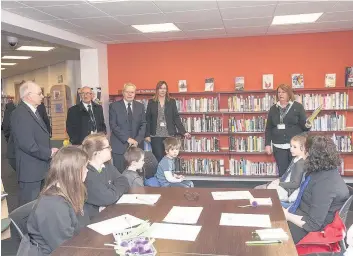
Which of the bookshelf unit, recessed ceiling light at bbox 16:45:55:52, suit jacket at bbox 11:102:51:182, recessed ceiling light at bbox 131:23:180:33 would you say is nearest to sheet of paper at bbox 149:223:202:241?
suit jacket at bbox 11:102:51:182

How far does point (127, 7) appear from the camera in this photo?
14.1ft

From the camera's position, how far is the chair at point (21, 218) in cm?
214

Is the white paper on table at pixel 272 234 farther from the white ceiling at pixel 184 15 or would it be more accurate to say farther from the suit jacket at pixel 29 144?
the white ceiling at pixel 184 15

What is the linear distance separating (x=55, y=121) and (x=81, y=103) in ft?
20.9

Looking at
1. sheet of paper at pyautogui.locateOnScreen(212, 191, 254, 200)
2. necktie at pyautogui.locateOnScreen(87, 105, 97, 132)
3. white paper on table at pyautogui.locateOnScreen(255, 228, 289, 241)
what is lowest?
sheet of paper at pyautogui.locateOnScreen(212, 191, 254, 200)

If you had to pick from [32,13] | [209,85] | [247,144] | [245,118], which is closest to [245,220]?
[32,13]

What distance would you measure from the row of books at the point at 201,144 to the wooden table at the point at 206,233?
372 centimetres

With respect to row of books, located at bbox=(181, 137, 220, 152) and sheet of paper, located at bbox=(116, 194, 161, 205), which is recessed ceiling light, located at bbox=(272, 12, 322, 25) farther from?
sheet of paper, located at bbox=(116, 194, 161, 205)

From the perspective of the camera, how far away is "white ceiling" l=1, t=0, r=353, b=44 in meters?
4.22

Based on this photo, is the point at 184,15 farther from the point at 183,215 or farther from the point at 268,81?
the point at 183,215

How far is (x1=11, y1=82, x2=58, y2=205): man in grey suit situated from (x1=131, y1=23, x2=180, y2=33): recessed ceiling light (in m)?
2.29

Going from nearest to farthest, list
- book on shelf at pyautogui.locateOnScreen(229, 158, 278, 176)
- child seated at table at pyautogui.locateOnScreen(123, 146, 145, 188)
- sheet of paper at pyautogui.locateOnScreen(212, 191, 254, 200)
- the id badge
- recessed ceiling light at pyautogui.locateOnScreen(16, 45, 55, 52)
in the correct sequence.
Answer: sheet of paper at pyautogui.locateOnScreen(212, 191, 254, 200), child seated at table at pyautogui.locateOnScreen(123, 146, 145, 188), the id badge, book on shelf at pyautogui.locateOnScreen(229, 158, 278, 176), recessed ceiling light at pyautogui.locateOnScreen(16, 45, 55, 52)

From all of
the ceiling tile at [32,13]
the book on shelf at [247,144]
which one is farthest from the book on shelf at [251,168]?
the ceiling tile at [32,13]

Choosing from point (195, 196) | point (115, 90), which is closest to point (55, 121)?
point (115, 90)
